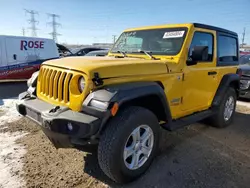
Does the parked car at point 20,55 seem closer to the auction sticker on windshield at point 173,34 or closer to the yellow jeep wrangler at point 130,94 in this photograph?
the yellow jeep wrangler at point 130,94

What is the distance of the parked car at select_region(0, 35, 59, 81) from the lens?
8.68m

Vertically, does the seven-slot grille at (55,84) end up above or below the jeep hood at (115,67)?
below

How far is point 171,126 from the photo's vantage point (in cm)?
315

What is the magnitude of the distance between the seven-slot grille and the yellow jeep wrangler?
12 millimetres

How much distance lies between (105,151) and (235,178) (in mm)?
1786

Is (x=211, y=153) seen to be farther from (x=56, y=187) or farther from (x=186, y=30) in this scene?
(x=56, y=187)

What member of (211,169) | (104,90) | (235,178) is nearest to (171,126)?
(211,169)

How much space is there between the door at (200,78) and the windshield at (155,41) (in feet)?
0.81

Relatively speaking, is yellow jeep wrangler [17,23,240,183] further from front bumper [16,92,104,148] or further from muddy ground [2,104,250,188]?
muddy ground [2,104,250,188]

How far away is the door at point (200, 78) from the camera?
11.8 feet

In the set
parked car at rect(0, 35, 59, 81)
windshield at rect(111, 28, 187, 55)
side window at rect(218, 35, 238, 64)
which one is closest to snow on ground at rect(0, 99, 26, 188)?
windshield at rect(111, 28, 187, 55)

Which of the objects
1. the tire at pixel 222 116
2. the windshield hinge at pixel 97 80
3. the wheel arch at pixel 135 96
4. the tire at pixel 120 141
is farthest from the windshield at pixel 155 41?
the tire at pixel 222 116

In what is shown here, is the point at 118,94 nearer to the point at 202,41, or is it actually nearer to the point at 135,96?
the point at 135,96

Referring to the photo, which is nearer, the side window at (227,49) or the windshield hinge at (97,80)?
the windshield hinge at (97,80)
